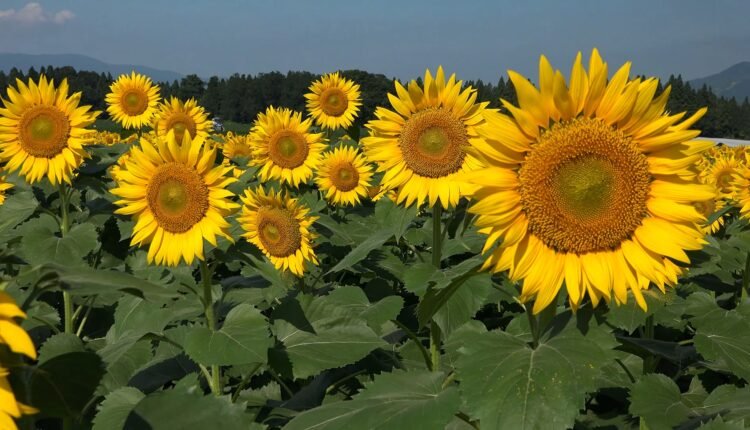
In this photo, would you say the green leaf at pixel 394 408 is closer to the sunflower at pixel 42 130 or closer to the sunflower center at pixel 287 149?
the sunflower at pixel 42 130

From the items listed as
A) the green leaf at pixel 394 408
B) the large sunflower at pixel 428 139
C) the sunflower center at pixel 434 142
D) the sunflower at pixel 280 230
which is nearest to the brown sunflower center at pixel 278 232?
the sunflower at pixel 280 230

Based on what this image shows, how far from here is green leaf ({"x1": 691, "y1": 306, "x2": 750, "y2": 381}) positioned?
319cm

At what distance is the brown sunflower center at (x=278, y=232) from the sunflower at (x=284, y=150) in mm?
2141

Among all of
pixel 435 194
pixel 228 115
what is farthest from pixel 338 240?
pixel 228 115

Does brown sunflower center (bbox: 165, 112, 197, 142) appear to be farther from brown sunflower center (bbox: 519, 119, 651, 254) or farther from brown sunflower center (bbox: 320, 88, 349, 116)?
brown sunflower center (bbox: 519, 119, 651, 254)

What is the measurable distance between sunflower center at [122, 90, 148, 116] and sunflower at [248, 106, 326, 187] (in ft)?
13.3

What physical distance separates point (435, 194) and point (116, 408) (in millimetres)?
2438

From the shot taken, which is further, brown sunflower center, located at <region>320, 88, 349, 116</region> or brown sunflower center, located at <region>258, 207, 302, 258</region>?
brown sunflower center, located at <region>320, 88, 349, 116</region>

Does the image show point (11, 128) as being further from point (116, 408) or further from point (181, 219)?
point (116, 408)

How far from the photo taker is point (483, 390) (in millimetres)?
1963

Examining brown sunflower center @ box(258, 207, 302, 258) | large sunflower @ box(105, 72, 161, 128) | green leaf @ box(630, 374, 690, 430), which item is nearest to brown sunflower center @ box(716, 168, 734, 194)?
brown sunflower center @ box(258, 207, 302, 258)

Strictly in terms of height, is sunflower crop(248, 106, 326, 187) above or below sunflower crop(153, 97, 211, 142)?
below

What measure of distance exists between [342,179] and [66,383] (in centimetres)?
669

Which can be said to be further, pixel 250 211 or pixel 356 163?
pixel 356 163
